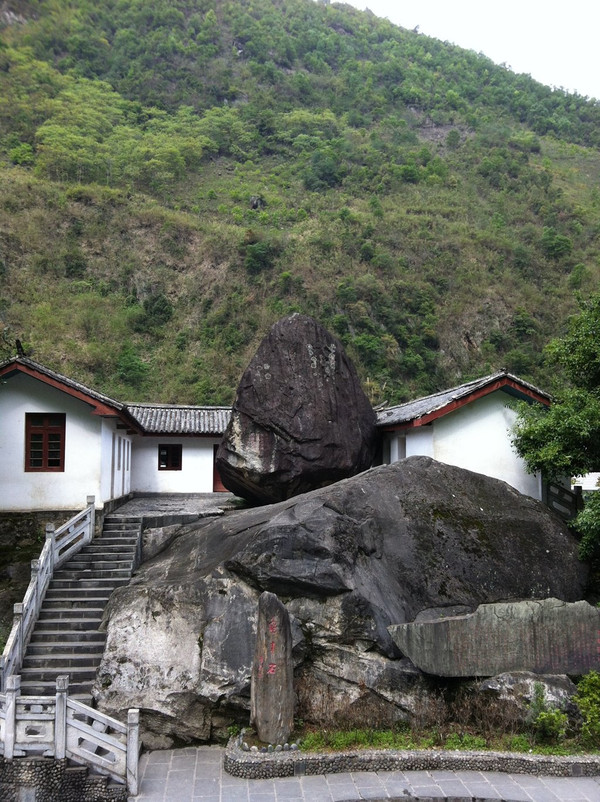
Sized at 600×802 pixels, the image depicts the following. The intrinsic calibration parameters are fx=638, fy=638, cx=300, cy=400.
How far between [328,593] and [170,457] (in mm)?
13878

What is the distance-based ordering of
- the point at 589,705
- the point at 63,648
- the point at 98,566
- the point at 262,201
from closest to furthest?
the point at 589,705
the point at 63,648
the point at 98,566
the point at 262,201

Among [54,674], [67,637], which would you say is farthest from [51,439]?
[54,674]

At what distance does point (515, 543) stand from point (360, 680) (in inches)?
171

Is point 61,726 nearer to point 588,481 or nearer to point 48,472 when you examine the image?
point 48,472

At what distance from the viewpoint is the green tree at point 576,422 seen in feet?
43.0

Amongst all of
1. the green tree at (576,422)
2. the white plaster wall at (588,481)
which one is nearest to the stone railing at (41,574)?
the green tree at (576,422)

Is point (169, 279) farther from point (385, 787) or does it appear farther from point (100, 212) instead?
point (385, 787)

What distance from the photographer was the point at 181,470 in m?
23.0

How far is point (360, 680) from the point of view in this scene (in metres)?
9.86

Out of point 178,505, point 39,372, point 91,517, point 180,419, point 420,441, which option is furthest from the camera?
point 180,419

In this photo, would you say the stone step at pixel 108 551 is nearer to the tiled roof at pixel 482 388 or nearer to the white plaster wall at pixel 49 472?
the white plaster wall at pixel 49 472

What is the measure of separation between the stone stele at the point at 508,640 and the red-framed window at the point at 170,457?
14445 millimetres

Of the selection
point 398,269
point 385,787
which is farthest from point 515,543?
point 398,269

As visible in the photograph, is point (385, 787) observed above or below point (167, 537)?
below
